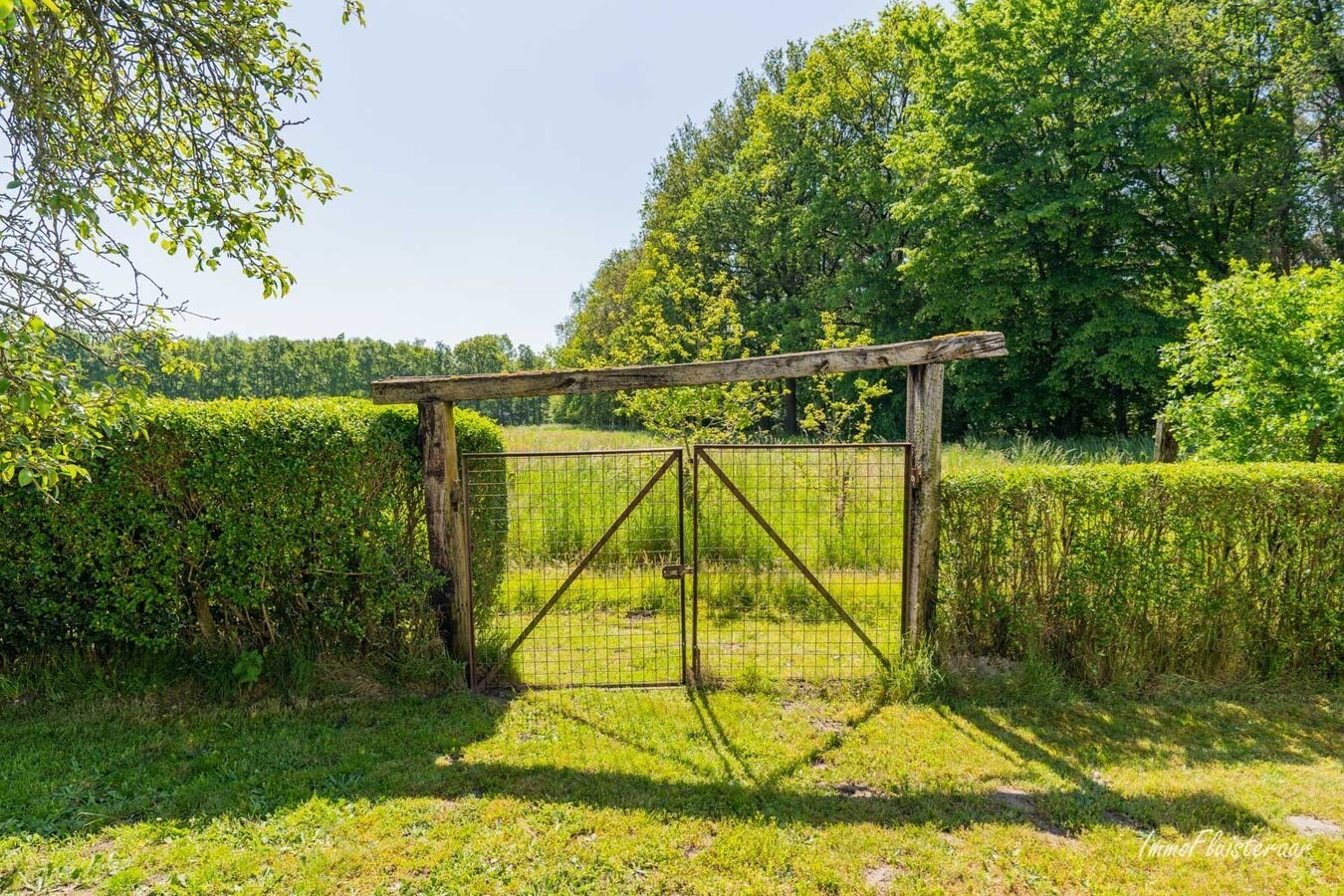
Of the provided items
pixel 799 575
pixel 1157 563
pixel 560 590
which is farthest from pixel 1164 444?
pixel 560 590

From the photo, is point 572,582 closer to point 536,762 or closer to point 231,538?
point 536,762

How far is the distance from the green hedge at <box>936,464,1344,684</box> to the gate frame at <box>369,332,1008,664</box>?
245 millimetres

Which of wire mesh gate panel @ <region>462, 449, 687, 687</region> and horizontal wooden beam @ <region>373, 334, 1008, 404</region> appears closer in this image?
horizontal wooden beam @ <region>373, 334, 1008, 404</region>

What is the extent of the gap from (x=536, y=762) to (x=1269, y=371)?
6.86m

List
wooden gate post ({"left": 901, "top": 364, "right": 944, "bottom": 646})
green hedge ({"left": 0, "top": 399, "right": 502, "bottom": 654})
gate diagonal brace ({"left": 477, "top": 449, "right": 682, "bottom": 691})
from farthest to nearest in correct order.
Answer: gate diagonal brace ({"left": 477, "top": 449, "right": 682, "bottom": 691})
wooden gate post ({"left": 901, "top": 364, "right": 944, "bottom": 646})
green hedge ({"left": 0, "top": 399, "right": 502, "bottom": 654})

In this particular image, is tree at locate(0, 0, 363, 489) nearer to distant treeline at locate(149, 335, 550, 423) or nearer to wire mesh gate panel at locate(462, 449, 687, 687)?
wire mesh gate panel at locate(462, 449, 687, 687)

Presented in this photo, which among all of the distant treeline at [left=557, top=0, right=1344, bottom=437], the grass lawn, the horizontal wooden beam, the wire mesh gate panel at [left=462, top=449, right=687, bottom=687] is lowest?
the grass lawn

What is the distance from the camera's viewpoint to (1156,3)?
15.5 m

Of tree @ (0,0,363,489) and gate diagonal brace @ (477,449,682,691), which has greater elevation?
tree @ (0,0,363,489)

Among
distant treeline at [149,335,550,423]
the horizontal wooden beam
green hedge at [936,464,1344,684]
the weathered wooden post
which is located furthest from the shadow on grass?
distant treeline at [149,335,550,423]

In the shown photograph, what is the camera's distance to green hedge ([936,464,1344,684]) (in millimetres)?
4355

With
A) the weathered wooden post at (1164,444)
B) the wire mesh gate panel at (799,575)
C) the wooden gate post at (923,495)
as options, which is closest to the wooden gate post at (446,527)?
the wire mesh gate panel at (799,575)

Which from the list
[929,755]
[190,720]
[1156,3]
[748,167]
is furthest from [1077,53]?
[190,720]

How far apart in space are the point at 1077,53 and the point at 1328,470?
15491 mm
